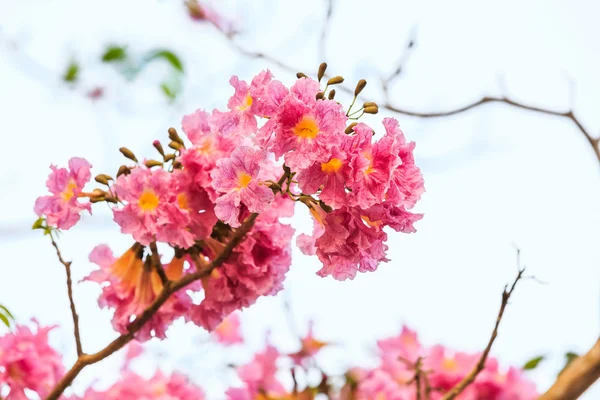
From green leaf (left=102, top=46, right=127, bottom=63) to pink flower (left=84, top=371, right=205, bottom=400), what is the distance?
Answer: 80cm

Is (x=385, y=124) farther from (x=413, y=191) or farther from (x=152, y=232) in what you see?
(x=152, y=232)

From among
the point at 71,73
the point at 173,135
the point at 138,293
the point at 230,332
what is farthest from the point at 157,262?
the point at 71,73

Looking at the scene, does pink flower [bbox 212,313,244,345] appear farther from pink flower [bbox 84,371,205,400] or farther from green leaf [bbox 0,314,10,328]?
green leaf [bbox 0,314,10,328]

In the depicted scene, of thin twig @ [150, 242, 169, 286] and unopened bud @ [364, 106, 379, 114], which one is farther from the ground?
unopened bud @ [364, 106, 379, 114]

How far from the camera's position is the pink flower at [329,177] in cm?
68

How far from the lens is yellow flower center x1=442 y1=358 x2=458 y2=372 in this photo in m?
1.25

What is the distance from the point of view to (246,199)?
2.28 ft

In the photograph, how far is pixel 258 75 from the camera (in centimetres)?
71

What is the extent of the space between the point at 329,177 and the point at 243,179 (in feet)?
0.29

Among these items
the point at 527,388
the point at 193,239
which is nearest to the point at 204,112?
the point at 193,239

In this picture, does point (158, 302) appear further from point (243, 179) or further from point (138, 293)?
point (243, 179)

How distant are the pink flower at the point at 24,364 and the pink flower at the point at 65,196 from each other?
0.84 ft

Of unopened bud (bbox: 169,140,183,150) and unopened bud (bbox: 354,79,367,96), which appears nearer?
unopened bud (bbox: 354,79,367,96)

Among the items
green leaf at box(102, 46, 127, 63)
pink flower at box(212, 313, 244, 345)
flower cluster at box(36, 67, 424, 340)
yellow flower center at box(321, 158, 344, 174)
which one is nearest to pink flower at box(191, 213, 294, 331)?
flower cluster at box(36, 67, 424, 340)
